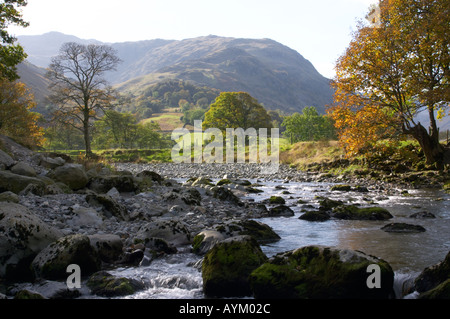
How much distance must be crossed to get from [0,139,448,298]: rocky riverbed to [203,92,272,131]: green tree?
4979 cm

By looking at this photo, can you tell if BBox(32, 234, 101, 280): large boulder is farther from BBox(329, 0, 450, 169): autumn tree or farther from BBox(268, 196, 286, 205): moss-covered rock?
BBox(329, 0, 450, 169): autumn tree

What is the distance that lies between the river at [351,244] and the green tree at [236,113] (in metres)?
50.5

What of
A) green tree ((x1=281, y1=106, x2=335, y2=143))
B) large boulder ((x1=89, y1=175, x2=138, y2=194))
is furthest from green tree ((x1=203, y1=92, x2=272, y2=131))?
large boulder ((x1=89, y1=175, x2=138, y2=194))

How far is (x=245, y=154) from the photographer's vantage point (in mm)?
56406

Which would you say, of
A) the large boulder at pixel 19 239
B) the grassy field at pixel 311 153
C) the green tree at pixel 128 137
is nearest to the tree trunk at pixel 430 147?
the grassy field at pixel 311 153

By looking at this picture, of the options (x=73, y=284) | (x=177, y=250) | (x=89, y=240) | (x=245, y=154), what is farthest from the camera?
(x=245, y=154)

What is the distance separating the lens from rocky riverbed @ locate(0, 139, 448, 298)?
6027 millimetres

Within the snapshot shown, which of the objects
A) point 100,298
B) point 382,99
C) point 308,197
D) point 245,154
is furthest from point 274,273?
point 245,154

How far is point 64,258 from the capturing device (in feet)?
21.5

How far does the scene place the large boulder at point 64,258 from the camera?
6.41 metres

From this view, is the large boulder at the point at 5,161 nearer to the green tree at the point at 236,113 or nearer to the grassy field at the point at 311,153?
the grassy field at the point at 311,153

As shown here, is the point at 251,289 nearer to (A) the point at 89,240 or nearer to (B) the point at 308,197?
(A) the point at 89,240

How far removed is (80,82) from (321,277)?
31702mm

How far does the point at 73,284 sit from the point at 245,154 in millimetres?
50811
